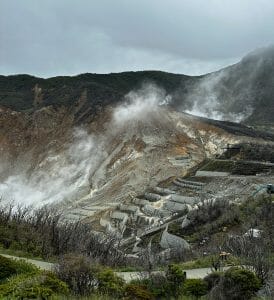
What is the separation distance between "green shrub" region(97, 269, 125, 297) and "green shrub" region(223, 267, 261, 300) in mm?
2311

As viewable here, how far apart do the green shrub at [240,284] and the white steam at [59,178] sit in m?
79.3

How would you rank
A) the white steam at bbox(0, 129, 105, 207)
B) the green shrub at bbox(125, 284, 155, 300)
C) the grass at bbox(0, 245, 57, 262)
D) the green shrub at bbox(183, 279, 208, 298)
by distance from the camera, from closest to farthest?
the green shrub at bbox(125, 284, 155, 300) → the green shrub at bbox(183, 279, 208, 298) → the grass at bbox(0, 245, 57, 262) → the white steam at bbox(0, 129, 105, 207)

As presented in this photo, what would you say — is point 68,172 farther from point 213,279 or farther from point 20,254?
point 213,279

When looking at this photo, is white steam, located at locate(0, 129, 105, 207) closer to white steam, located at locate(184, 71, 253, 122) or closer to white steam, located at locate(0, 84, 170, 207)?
white steam, located at locate(0, 84, 170, 207)

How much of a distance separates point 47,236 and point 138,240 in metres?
27.0

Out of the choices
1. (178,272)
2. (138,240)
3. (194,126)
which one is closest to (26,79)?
(194,126)

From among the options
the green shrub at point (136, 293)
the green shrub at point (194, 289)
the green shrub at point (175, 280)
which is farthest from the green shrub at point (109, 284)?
the green shrub at point (194, 289)

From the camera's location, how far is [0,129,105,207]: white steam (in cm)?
9581

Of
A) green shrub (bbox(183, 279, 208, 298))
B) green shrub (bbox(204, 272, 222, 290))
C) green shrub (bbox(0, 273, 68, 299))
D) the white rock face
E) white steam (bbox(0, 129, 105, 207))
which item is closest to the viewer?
Result: green shrub (bbox(0, 273, 68, 299))

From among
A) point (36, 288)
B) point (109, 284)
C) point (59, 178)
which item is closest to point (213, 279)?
point (109, 284)

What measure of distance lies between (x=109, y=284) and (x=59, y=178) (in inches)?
3499

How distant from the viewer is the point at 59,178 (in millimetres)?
101312

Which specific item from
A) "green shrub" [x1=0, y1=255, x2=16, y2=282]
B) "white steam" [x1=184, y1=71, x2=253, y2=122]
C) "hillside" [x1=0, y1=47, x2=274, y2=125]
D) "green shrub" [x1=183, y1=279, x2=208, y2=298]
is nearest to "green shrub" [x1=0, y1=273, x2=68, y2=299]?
"green shrub" [x1=0, y1=255, x2=16, y2=282]

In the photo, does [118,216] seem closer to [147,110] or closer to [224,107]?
[147,110]
